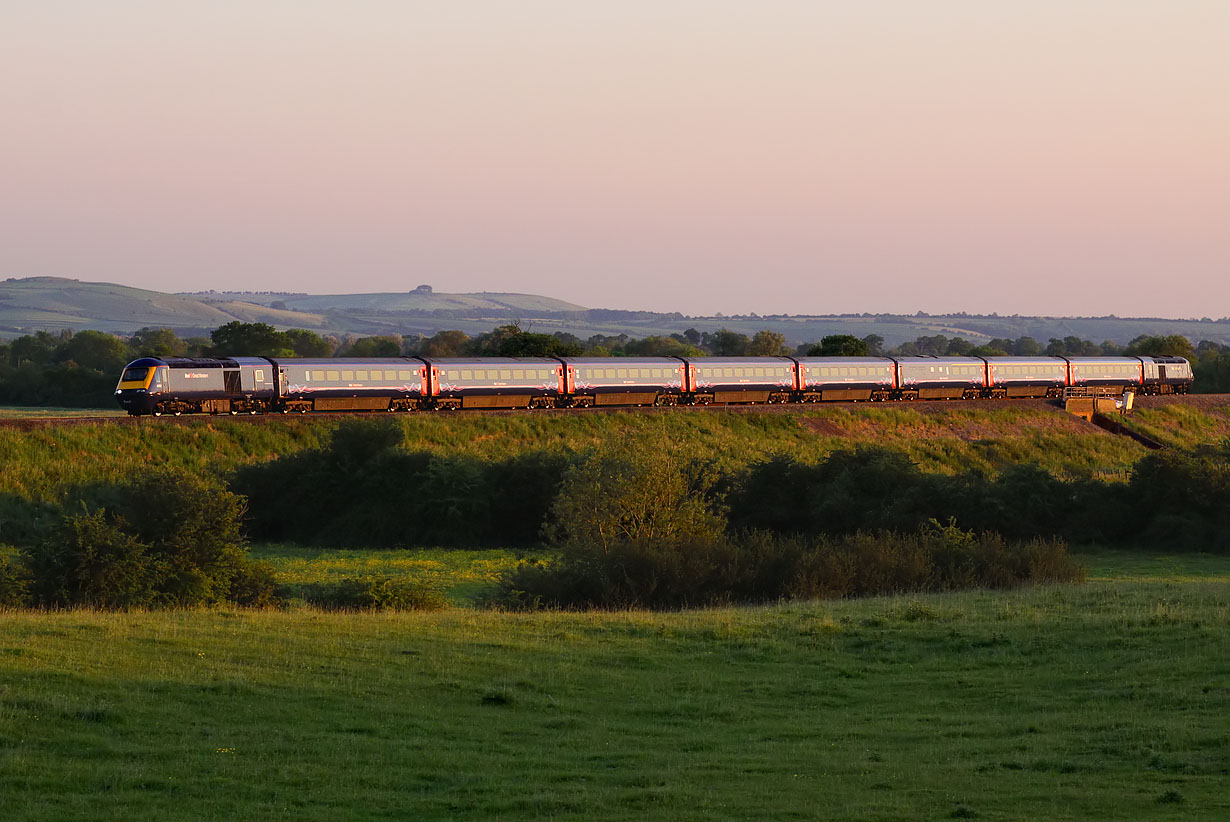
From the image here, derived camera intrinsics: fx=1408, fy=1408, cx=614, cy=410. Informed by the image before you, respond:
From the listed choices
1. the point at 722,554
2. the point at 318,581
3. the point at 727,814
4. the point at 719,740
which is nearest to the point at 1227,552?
the point at 722,554

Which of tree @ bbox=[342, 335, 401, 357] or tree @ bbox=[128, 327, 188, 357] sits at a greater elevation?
tree @ bbox=[128, 327, 188, 357]

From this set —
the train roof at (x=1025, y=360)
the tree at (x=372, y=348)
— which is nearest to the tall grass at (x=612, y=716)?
the train roof at (x=1025, y=360)

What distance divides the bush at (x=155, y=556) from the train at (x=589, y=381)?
24.0m

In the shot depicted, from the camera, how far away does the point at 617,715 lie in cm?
1995

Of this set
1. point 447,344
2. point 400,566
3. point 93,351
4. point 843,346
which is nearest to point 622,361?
point 400,566

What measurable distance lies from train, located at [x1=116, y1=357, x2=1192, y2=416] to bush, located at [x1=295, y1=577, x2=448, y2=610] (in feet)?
95.3

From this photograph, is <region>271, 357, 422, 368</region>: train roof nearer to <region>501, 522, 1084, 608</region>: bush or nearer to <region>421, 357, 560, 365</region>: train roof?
<region>421, 357, 560, 365</region>: train roof

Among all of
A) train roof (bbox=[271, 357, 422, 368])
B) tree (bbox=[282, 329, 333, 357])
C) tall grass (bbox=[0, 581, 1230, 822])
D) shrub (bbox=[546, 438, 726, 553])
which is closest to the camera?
tall grass (bbox=[0, 581, 1230, 822])

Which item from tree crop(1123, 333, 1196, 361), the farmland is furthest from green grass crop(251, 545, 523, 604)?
tree crop(1123, 333, 1196, 361)

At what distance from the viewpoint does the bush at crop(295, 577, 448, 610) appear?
106 ft

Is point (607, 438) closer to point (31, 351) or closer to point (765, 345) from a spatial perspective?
point (31, 351)

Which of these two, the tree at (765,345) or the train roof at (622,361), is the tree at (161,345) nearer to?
the train roof at (622,361)

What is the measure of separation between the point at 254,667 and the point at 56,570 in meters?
14.3

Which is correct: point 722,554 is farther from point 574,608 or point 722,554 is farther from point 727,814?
point 727,814
